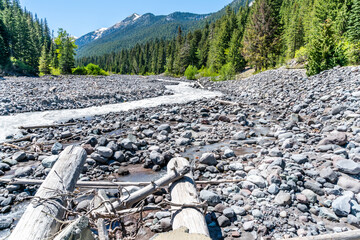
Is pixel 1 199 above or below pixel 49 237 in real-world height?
below

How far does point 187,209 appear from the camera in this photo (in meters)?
2.45

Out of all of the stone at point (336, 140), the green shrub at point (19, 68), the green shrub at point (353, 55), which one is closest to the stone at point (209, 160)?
the stone at point (336, 140)

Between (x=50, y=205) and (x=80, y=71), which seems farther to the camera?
(x=80, y=71)

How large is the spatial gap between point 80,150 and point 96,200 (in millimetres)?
1071

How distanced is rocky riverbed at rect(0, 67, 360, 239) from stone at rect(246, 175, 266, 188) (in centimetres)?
2

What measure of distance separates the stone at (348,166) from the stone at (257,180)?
1.35m

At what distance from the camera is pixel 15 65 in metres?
34.4

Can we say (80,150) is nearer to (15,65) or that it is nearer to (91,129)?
(91,129)

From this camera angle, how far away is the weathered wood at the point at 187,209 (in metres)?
2.20

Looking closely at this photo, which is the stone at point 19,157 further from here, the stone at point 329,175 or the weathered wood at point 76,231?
the stone at point 329,175

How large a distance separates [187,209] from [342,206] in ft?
6.84

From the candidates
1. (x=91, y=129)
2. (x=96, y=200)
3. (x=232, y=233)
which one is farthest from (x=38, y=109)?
(x=232, y=233)

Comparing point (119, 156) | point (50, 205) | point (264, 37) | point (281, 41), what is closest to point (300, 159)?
point (119, 156)

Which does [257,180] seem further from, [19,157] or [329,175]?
[19,157]
